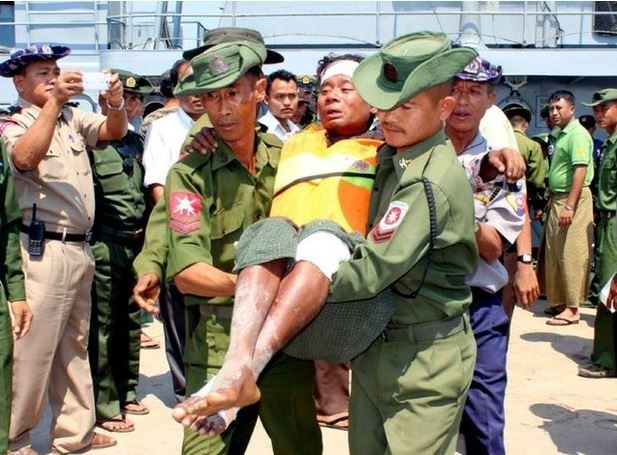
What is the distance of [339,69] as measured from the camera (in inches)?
126

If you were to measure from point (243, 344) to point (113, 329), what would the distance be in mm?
3204

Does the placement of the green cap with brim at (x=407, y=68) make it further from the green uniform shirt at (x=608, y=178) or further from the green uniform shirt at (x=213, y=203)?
the green uniform shirt at (x=608, y=178)

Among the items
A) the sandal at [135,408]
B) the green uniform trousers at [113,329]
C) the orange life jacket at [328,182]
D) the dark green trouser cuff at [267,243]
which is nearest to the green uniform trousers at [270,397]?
the orange life jacket at [328,182]

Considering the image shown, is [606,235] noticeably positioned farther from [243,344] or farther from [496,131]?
[243,344]

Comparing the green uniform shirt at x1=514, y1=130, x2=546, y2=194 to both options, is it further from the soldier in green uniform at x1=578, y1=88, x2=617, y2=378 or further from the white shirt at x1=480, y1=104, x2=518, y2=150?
the white shirt at x1=480, y1=104, x2=518, y2=150

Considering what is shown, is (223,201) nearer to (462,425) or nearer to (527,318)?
(462,425)

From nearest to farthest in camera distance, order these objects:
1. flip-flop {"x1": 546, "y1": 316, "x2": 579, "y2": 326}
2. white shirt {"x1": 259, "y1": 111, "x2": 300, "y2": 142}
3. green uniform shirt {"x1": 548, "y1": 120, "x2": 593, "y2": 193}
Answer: white shirt {"x1": 259, "y1": 111, "x2": 300, "y2": 142}
green uniform shirt {"x1": 548, "y1": 120, "x2": 593, "y2": 193}
flip-flop {"x1": 546, "y1": 316, "x2": 579, "y2": 326}

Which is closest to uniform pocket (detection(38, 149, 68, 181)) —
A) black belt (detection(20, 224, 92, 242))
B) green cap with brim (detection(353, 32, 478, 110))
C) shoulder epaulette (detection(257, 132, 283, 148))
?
black belt (detection(20, 224, 92, 242))

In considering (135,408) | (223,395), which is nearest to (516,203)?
(223,395)

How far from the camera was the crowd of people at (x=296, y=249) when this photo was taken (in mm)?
2520

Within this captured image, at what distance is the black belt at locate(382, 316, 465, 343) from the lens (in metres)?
2.72

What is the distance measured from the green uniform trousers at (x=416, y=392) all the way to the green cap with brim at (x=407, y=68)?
77 centimetres

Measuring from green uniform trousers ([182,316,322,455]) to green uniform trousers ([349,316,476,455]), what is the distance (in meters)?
0.44

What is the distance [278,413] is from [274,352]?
0.89 m
